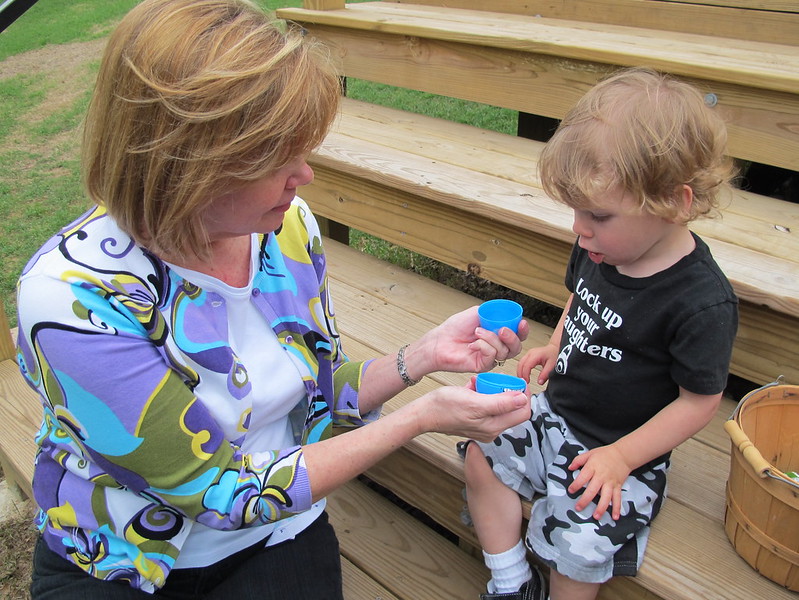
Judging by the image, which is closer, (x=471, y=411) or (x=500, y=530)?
(x=471, y=411)

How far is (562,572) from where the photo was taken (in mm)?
1329

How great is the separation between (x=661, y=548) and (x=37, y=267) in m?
1.25

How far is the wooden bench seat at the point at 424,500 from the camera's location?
1320 mm

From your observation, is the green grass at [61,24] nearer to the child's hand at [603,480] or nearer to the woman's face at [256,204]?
the woman's face at [256,204]

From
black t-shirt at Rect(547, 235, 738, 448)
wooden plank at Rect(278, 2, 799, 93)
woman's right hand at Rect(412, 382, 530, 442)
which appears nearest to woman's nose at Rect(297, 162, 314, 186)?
woman's right hand at Rect(412, 382, 530, 442)

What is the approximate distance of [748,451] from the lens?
1176mm

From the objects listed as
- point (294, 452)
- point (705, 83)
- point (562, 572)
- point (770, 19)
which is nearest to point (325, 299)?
point (294, 452)

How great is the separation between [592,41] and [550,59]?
0.66 feet

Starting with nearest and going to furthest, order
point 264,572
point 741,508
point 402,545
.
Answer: point 741,508 < point 264,572 < point 402,545

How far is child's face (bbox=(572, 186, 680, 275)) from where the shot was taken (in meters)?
1.26

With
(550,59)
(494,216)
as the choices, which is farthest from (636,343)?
(550,59)

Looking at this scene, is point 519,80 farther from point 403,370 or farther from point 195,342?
point 195,342

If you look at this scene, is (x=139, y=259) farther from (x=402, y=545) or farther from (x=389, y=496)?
(x=389, y=496)

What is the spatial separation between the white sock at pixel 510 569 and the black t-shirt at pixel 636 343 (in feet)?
0.94
